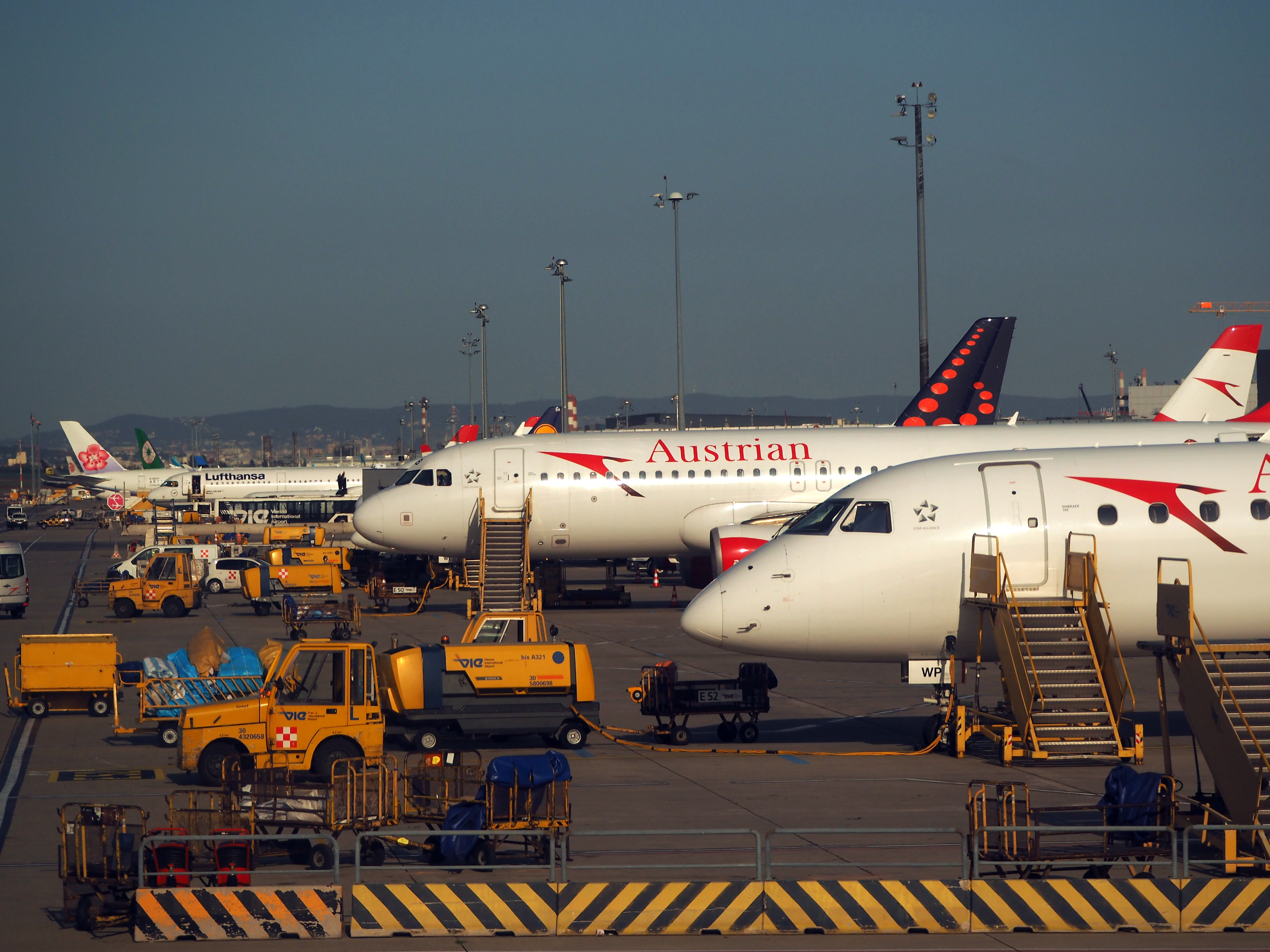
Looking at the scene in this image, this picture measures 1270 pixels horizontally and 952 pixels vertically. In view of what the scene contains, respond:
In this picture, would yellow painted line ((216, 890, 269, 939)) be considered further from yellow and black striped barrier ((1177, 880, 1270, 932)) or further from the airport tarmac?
yellow and black striped barrier ((1177, 880, 1270, 932))

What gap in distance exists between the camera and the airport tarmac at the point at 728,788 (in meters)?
12.6

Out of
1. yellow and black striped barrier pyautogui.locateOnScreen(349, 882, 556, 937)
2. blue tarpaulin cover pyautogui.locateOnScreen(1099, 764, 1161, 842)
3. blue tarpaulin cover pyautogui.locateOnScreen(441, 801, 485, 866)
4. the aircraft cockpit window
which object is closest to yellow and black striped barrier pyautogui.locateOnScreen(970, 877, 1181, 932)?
blue tarpaulin cover pyautogui.locateOnScreen(1099, 764, 1161, 842)

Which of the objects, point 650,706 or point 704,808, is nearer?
point 704,808

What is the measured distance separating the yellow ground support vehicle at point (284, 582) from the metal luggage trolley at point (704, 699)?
26451 millimetres

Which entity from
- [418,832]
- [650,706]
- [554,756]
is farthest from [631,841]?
[650,706]

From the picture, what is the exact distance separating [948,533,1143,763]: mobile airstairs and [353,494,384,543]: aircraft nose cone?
932 inches

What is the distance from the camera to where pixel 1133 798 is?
14.5 meters

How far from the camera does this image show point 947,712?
21828 millimetres

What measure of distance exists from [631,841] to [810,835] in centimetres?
220

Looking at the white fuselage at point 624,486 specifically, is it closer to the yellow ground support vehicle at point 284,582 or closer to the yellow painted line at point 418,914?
the yellow ground support vehicle at point 284,582

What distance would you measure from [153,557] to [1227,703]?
4686 centimetres

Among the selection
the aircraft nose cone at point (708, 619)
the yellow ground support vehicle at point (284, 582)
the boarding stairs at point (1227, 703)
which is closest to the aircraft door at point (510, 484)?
the yellow ground support vehicle at point (284, 582)

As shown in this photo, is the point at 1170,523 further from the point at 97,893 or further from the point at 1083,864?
the point at 97,893

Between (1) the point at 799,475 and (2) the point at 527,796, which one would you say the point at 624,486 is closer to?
(1) the point at 799,475
